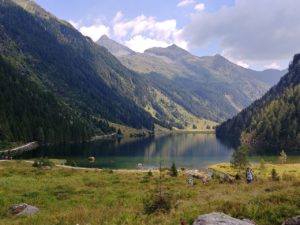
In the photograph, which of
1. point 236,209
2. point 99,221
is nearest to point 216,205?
point 236,209

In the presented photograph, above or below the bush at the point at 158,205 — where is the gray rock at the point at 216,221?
above

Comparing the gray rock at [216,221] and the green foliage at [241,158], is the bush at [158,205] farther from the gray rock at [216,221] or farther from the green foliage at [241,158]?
the green foliage at [241,158]

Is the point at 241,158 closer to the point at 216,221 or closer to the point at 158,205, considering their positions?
the point at 158,205

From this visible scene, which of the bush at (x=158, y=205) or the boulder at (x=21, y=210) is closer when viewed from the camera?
the bush at (x=158, y=205)

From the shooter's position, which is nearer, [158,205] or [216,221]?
[216,221]

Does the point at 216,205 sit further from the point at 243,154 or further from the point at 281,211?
the point at 243,154

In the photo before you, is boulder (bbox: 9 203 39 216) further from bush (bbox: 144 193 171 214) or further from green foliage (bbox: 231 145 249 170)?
green foliage (bbox: 231 145 249 170)

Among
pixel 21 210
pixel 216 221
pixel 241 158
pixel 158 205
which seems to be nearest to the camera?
pixel 216 221

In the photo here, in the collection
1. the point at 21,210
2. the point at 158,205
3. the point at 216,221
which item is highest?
the point at 216,221

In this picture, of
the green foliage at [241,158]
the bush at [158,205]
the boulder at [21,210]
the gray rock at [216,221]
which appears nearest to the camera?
the gray rock at [216,221]

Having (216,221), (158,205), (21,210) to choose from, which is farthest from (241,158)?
(216,221)

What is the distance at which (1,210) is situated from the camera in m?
33.2

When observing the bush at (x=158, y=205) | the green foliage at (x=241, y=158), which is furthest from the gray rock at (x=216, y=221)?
the green foliage at (x=241, y=158)

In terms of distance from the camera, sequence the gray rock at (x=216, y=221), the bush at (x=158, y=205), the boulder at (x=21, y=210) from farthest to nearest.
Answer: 1. the boulder at (x=21, y=210)
2. the bush at (x=158, y=205)
3. the gray rock at (x=216, y=221)
